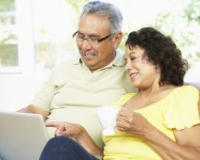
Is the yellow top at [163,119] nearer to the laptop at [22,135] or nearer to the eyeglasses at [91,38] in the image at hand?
the laptop at [22,135]

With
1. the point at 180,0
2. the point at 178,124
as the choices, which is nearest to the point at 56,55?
the point at 180,0

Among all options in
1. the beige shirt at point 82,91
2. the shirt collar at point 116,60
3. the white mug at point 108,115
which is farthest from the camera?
the shirt collar at point 116,60

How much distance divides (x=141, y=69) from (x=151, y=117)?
0.71 feet

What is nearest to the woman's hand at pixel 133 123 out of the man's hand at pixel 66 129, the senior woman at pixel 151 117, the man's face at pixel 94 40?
the senior woman at pixel 151 117

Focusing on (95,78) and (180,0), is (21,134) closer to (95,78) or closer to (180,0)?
(95,78)

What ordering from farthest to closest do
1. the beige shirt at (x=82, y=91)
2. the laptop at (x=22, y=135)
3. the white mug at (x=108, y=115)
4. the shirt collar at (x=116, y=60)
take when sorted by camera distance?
1. the shirt collar at (x=116, y=60)
2. the beige shirt at (x=82, y=91)
3. the laptop at (x=22, y=135)
4. the white mug at (x=108, y=115)

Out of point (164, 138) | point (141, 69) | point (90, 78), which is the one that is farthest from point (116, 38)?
point (164, 138)

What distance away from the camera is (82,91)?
194cm

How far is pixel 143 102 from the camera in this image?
5.47 ft

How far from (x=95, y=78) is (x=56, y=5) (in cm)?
209

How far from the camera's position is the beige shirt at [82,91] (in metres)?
1.86

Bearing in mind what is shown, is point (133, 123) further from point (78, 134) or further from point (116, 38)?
point (116, 38)

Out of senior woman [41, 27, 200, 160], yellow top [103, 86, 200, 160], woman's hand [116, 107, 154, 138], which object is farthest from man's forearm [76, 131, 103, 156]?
woman's hand [116, 107, 154, 138]

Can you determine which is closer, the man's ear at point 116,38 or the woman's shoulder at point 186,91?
the woman's shoulder at point 186,91
